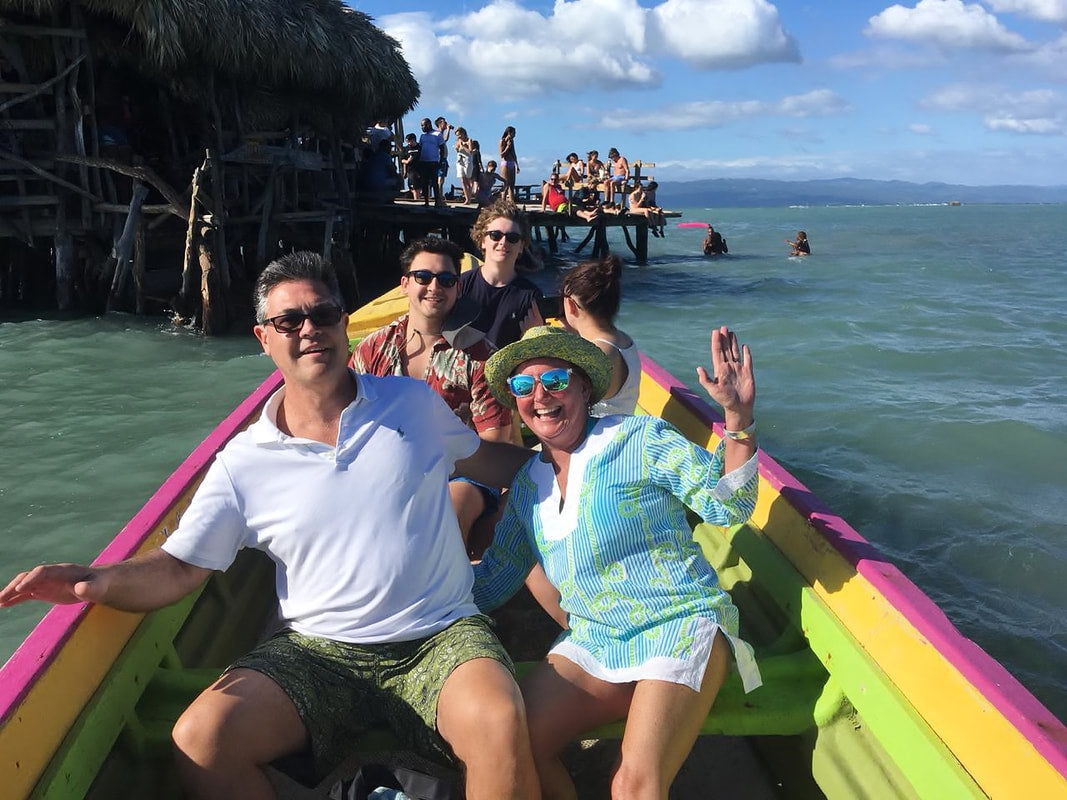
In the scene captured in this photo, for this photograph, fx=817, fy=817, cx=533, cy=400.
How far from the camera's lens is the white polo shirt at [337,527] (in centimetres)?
208

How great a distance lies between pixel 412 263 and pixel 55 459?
4.69m

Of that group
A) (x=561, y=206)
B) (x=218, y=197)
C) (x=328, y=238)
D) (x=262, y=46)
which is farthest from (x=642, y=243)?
(x=218, y=197)

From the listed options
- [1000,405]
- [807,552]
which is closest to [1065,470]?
[1000,405]

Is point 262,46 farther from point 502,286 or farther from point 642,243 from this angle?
point 642,243

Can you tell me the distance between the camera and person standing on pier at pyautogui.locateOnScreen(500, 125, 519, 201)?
17.7m

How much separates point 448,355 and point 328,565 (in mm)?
1330

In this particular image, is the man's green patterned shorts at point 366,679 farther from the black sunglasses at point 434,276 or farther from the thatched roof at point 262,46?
the thatched roof at point 262,46

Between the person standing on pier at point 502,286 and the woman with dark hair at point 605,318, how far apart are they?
0.47 meters

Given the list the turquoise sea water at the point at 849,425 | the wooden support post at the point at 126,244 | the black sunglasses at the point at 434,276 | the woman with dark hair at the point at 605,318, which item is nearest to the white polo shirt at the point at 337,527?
the black sunglasses at the point at 434,276

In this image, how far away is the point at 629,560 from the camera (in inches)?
83.0

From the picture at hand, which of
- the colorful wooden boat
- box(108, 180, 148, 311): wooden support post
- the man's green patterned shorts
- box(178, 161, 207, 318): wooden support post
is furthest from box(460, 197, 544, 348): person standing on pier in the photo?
box(108, 180, 148, 311): wooden support post

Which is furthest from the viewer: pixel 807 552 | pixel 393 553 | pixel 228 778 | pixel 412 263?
pixel 412 263

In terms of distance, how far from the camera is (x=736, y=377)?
82.9 inches

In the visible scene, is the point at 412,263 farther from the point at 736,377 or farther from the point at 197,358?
the point at 197,358
